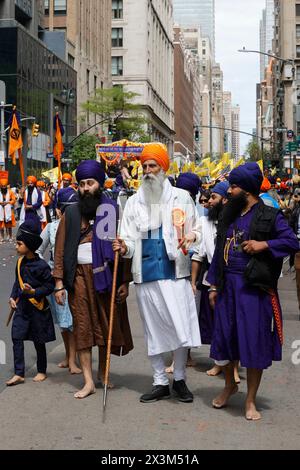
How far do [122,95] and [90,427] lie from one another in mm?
70177

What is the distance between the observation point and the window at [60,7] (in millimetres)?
73500

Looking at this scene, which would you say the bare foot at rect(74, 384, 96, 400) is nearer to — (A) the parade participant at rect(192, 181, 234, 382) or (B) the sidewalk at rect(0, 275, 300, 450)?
(B) the sidewalk at rect(0, 275, 300, 450)

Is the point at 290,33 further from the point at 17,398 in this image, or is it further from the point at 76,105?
the point at 17,398

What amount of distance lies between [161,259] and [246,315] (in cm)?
88

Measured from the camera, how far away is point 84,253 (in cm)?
624

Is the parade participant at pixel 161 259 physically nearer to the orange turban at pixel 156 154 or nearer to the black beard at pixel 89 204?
the orange turban at pixel 156 154

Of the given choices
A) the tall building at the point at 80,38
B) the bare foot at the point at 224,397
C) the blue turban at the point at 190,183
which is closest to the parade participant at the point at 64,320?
the blue turban at the point at 190,183

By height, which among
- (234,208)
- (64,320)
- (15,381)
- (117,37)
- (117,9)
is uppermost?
(117,9)

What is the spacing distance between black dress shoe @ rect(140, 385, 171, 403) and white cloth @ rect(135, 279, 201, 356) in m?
0.31

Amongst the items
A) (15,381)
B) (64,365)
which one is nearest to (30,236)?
(15,381)

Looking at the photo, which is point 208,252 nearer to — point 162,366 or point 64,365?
point 162,366

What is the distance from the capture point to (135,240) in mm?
5996

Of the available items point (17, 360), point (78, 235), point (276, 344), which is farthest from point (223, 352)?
point (17, 360)

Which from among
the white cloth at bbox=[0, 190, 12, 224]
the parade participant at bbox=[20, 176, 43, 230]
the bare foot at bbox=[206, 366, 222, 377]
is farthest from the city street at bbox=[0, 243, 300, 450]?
the white cloth at bbox=[0, 190, 12, 224]
